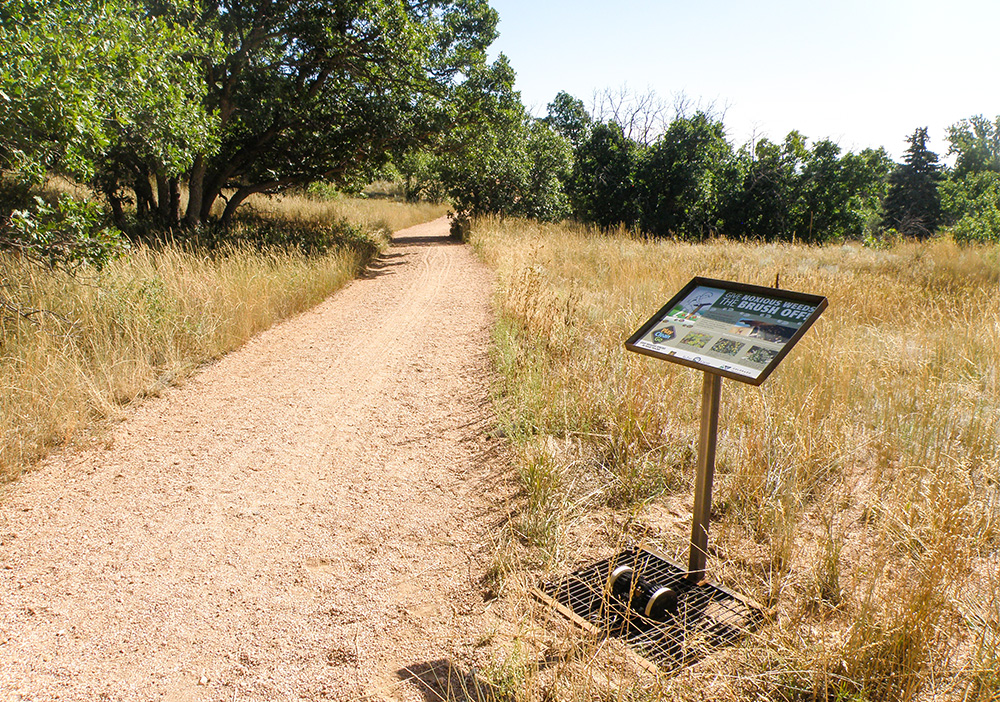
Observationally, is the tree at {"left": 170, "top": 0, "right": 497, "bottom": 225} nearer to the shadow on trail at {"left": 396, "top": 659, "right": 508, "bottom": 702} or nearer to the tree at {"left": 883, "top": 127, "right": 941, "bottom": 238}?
the shadow on trail at {"left": 396, "top": 659, "right": 508, "bottom": 702}

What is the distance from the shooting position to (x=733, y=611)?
2932mm

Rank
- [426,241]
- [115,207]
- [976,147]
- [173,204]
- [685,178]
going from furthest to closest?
1. [976,147]
2. [685,178]
3. [426,241]
4. [173,204]
5. [115,207]

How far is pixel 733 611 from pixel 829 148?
80.1ft

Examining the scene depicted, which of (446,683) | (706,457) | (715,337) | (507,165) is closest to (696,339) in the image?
(715,337)

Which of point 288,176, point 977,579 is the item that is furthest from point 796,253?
point 977,579

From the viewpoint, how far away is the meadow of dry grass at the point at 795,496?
2.41m

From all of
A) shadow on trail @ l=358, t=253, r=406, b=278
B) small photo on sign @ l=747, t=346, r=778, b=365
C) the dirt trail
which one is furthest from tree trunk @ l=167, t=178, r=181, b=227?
small photo on sign @ l=747, t=346, r=778, b=365

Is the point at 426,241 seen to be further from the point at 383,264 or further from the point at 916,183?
the point at 916,183

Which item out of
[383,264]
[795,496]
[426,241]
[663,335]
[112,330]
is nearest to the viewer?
[663,335]

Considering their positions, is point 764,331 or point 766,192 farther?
point 766,192

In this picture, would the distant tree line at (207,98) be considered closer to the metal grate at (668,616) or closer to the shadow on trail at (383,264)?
the shadow on trail at (383,264)

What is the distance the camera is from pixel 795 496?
3.29m

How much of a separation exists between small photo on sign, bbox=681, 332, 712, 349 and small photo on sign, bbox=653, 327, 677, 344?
0.08 meters

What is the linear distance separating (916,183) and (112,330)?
209 feet
